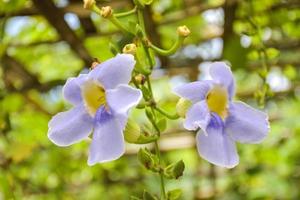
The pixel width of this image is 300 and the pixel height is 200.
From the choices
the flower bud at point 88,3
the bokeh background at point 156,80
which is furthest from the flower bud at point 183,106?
the bokeh background at point 156,80

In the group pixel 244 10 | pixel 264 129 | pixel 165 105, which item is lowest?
pixel 165 105

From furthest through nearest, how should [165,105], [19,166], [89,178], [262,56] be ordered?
[89,178] → [165,105] → [19,166] → [262,56]

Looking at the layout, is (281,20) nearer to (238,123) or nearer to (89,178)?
(238,123)

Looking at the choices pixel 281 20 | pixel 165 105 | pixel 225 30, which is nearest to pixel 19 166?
pixel 165 105

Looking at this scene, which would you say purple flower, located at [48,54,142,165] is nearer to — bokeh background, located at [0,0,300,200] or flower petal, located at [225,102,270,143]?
flower petal, located at [225,102,270,143]

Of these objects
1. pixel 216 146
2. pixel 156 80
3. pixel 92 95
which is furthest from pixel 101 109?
pixel 156 80

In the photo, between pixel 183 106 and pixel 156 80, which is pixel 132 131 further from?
pixel 156 80

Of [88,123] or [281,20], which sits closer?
[88,123]
